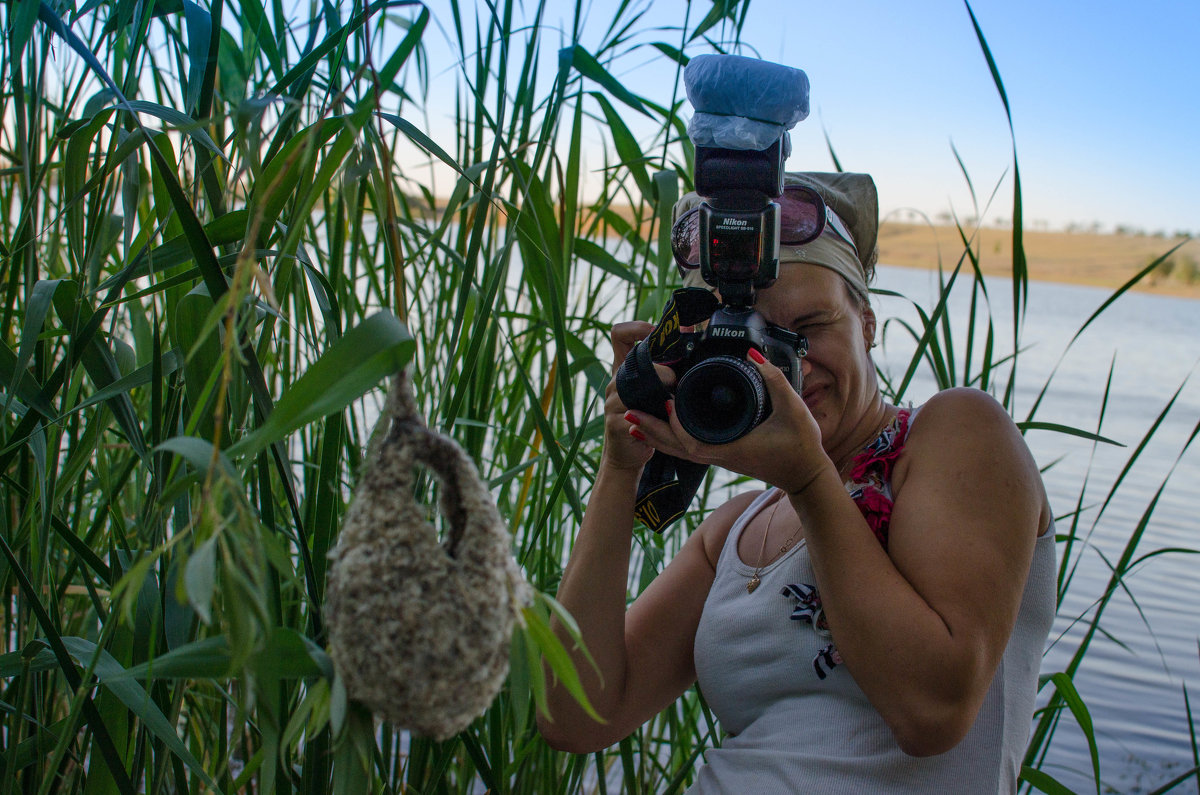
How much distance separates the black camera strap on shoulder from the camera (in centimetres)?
88

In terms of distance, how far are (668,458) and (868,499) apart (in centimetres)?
22

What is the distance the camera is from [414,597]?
10.9 inches

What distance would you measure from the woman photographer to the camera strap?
0.03 meters

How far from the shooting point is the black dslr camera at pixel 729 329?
2.15 feet

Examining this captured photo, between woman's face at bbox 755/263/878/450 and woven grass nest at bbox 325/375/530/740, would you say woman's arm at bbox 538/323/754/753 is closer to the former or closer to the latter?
woman's face at bbox 755/263/878/450

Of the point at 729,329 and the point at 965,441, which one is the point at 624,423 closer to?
the point at 729,329

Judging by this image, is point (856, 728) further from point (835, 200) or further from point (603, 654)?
point (835, 200)

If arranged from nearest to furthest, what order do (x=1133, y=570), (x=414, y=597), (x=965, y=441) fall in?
(x=414, y=597)
(x=965, y=441)
(x=1133, y=570)

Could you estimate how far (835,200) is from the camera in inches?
42.4

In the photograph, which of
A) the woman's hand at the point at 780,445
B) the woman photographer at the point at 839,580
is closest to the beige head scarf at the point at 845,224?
the woman photographer at the point at 839,580

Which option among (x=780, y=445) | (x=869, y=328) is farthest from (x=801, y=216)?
(x=780, y=445)

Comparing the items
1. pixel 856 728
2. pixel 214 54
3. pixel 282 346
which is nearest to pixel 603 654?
pixel 856 728

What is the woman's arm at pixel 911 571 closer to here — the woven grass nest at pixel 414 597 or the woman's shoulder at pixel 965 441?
the woman's shoulder at pixel 965 441

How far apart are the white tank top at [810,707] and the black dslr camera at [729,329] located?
244 mm
